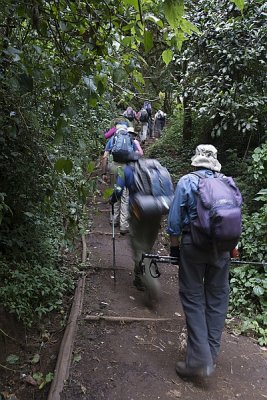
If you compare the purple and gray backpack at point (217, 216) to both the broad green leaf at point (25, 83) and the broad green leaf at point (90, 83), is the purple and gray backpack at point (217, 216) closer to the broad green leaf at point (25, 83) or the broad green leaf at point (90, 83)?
the broad green leaf at point (90, 83)

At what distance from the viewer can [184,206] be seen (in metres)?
3.58

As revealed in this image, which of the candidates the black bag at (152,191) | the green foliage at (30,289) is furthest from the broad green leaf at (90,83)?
the green foliage at (30,289)

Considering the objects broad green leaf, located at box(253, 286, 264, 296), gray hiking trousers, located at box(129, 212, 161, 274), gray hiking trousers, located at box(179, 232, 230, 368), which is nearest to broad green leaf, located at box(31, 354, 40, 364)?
gray hiking trousers, located at box(179, 232, 230, 368)

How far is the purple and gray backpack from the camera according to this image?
3.22m

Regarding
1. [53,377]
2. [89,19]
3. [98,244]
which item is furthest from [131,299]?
[89,19]

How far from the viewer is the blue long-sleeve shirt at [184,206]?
354cm

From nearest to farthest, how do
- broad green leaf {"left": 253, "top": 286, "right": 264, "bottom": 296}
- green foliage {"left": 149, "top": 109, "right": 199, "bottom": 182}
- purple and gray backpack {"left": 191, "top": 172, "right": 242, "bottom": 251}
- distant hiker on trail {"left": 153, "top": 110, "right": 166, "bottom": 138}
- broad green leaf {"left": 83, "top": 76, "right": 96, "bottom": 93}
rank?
broad green leaf {"left": 83, "top": 76, "right": 96, "bottom": 93}
purple and gray backpack {"left": 191, "top": 172, "right": 242, "bottom": 251}
broad green leaf {"left": 253, "top": 286, "right": 264, "bottom": 296}
green foliage {"left": 149, "top": 109, "right": 199, "bottom": 182}
distant hiker on trail {"left": 153, "top": 110, "right": 166, "bottom": 138}

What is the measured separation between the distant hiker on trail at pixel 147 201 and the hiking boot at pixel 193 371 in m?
1.65

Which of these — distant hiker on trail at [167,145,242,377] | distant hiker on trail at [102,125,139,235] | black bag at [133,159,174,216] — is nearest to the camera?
distant hiker on trail at [167,145,242,377]

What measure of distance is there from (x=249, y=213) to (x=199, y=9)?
15.4ft

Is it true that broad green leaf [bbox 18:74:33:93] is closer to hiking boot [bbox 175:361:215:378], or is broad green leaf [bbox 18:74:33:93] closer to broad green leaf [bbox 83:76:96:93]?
broad green leaf [bbox 83:76:96:93]

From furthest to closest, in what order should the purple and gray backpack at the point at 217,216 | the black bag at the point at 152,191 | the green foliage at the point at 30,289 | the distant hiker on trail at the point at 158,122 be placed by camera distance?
the distant hiker on trail at the point at 158,122
the black bag at the point at 152,191
the green foliage at the point at 30,289
the purple and gray backpack at the point at 217,216

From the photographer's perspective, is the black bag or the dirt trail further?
the black bag

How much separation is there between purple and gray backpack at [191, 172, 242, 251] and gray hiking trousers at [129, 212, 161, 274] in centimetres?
150
